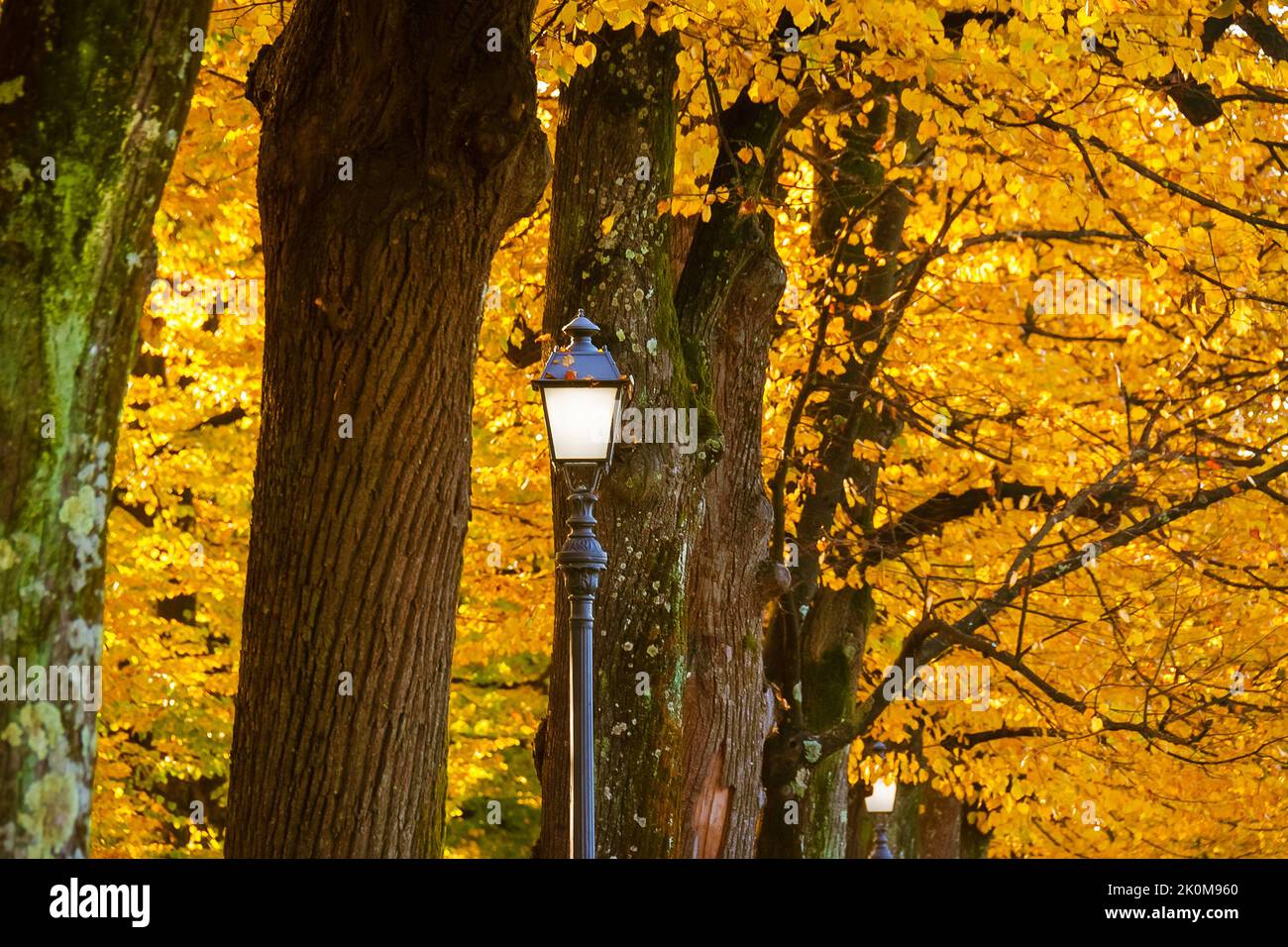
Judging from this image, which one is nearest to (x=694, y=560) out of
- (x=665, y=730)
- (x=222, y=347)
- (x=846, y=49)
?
(x=665, y=730)

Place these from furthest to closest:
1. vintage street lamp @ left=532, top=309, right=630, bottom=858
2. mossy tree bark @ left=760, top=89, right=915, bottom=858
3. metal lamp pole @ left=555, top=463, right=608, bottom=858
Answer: mossy tree bark @ left=760, top=89, right=915, bottom=858
vintage street lamp @ left=532, top=309, right=630, bottom=858
metal lamp pole @ left=555, top=463, right=608, bottom=858

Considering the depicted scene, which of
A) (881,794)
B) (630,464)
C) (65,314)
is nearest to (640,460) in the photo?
(630,464)

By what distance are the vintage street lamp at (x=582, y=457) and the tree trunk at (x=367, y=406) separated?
4.47 ft

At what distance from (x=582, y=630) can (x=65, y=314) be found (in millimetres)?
3467

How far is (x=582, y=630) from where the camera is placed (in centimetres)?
775

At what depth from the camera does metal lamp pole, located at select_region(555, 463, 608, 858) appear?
7.63 m

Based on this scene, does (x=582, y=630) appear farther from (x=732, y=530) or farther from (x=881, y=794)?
(x=881, y=794)

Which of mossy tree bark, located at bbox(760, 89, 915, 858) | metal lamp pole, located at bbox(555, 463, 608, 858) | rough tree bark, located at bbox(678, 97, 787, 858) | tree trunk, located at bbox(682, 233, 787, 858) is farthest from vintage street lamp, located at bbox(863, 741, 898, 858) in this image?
metal lamp pole, located at bbox(555, 463, 608, 858)

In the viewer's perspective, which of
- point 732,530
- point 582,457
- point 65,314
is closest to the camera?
point 65,314

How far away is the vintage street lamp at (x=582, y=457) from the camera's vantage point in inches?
305

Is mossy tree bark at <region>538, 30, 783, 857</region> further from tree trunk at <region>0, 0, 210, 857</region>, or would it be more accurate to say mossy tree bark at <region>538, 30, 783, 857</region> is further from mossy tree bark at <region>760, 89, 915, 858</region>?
tree trunk at <region>0, 0, 210, 857</region>

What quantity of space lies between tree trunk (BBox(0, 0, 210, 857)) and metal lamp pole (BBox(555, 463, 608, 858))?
3137mm

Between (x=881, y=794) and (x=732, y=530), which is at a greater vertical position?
(x=732, y=530)
